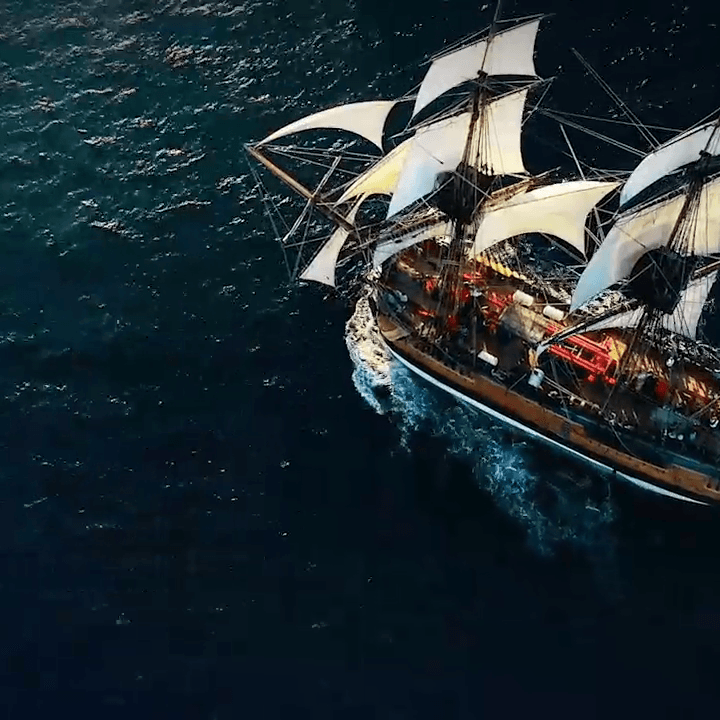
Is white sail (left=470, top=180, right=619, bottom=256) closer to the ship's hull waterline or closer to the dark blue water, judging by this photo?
the ship's hull waterline

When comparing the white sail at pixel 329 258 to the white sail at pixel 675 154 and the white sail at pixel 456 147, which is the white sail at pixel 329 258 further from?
the white sail at pixel 675 154

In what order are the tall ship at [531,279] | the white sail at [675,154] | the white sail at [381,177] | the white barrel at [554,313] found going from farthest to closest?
the white barrel at [554,313] → the white sail at [381,177] → the tall ship at [531,279] → the white sail at [675,154]

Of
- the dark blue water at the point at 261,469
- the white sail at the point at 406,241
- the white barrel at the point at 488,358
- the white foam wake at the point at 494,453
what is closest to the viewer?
the dark blue water at the point at 261,469

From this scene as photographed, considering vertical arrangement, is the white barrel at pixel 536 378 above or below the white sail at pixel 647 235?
below

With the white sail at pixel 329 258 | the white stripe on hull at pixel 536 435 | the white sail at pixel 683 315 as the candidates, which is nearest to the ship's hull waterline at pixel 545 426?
the white stripe on hull at pixel 536 435

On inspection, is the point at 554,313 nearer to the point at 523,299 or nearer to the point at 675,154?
the point at 523,299
